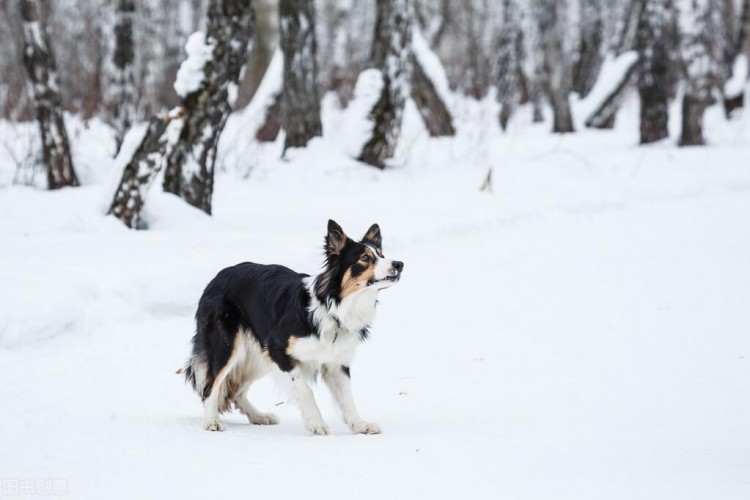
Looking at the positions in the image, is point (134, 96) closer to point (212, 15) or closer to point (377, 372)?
point (212, 15)

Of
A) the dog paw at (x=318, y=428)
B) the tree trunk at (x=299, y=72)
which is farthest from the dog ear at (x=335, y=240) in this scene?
the tree trunk at (x=299, y=72)

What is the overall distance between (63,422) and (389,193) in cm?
840

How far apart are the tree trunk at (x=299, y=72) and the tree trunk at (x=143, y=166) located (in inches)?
220

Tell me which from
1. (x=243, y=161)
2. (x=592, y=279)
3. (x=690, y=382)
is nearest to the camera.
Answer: (x=690, y=382)

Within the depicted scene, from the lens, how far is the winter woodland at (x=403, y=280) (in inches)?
164

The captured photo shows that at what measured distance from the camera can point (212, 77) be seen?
8.98 meters

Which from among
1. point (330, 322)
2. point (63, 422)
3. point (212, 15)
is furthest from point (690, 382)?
point (212, 15)

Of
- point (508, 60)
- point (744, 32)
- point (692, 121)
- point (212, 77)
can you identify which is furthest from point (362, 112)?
point (744, 32)

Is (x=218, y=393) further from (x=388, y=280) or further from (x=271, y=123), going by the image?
(x=271, y=123)

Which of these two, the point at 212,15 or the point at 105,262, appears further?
the point at 212,15

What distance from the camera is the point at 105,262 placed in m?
7.10

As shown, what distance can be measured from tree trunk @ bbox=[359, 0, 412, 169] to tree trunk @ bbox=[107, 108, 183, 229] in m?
5.71

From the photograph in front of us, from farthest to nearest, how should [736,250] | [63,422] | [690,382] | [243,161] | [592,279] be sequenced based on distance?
[243,161] < [736,250] < [592,279] < [690,382] < [63,422]

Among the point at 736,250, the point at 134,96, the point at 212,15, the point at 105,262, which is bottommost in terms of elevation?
the point at 736,250
